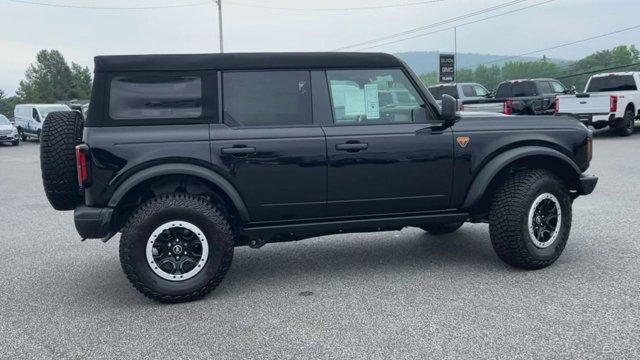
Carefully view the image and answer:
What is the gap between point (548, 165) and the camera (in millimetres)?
5289

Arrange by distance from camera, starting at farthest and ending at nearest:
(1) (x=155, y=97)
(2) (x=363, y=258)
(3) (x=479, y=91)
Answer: (3) (x=479, y=91) < (2) (x=363, y=258) < (1) (x=155, y=97)

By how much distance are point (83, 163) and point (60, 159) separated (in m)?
0.37

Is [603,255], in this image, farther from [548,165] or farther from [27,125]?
[27,125]

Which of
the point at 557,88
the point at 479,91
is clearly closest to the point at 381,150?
the point at 557,88

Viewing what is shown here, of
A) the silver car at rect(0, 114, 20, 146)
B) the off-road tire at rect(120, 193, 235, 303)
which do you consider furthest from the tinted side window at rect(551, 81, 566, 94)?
the silver car at rect(0, 114, 20, 146)

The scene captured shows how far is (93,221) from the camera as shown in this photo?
432cm

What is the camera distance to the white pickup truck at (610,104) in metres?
17.2

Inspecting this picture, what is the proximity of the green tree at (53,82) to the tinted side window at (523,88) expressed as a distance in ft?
263

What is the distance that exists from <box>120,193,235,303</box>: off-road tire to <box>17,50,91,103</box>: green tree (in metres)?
90.1

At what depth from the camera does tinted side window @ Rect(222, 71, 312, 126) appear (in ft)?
15.3

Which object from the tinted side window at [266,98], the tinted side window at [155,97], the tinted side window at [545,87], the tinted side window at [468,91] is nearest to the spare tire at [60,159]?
the tinted side window at [155,97]

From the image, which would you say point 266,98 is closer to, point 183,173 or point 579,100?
point 183,173

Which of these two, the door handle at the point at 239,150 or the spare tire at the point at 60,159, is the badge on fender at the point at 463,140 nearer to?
the door handle at the point at 239,150

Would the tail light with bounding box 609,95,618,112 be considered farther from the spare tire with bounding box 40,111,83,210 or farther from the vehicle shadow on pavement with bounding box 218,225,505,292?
the spare tire with bounding box 40,111,83,210
